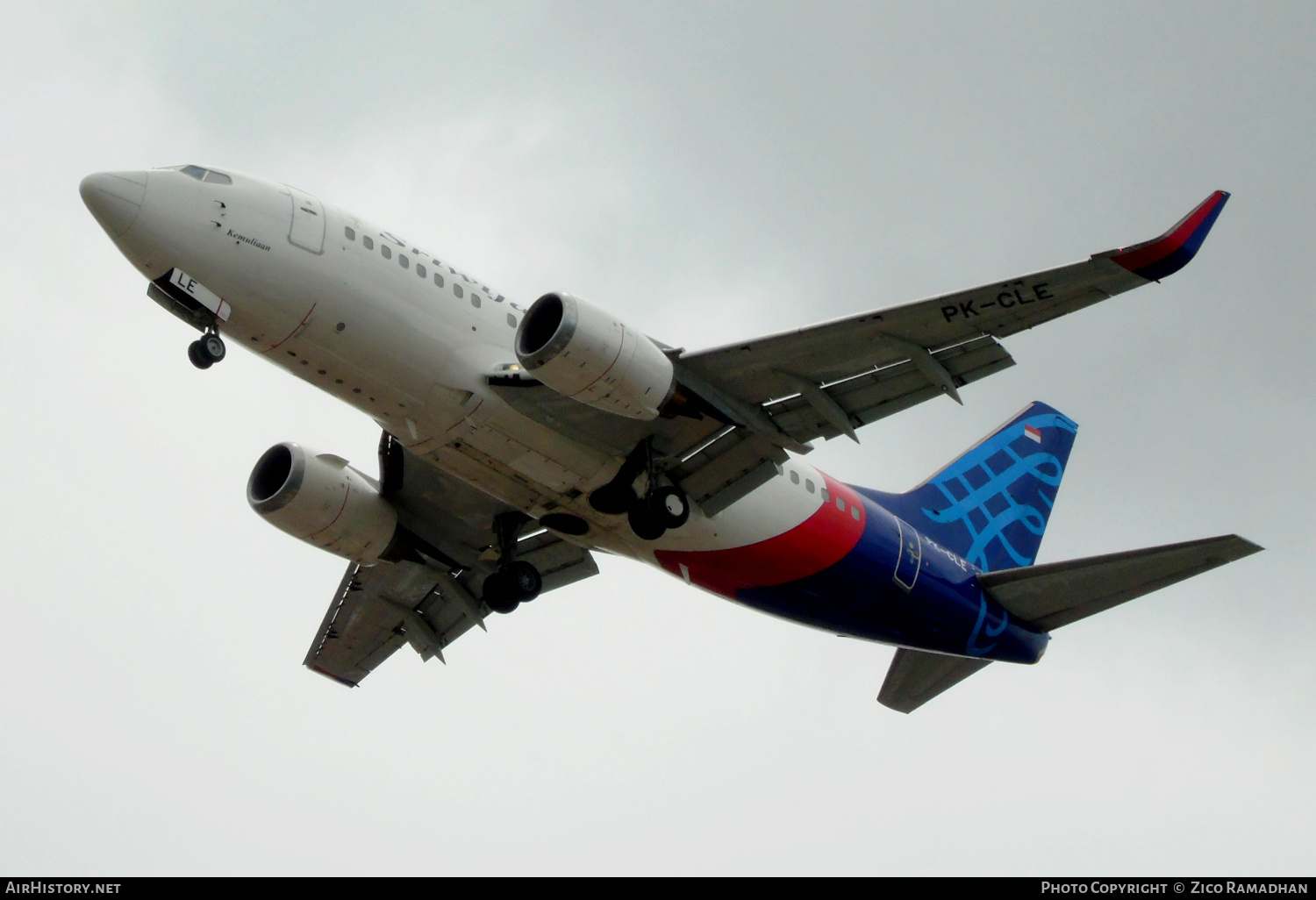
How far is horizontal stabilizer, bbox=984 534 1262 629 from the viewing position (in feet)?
77.5

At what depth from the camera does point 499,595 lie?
86.6 feet

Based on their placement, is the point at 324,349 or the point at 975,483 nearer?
the point at 324,349

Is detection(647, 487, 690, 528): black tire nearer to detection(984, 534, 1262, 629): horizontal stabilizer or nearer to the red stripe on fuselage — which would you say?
the red stripe on fuselage

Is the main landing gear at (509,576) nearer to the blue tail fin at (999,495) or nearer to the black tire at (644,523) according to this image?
the black tire at (644,523)

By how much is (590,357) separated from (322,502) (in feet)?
25.3

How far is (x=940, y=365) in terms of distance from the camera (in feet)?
70.1

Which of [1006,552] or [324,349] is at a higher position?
[1006,552]

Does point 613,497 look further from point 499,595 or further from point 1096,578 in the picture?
point 1096,578

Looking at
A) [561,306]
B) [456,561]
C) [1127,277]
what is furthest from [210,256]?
[1127,277]

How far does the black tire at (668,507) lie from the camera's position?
75.1ft

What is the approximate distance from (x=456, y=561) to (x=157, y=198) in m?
10.1

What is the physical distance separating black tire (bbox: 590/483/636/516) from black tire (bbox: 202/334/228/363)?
21.4 feet
